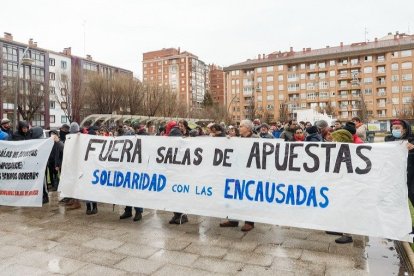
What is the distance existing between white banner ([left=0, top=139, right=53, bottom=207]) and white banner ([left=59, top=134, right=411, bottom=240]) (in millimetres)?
569

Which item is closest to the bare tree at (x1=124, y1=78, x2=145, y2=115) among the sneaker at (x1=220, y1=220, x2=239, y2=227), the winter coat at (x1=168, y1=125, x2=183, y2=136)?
the winter coat at (x1=168, y1=125, x2=183, y2=136)

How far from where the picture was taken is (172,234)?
5.71 meters

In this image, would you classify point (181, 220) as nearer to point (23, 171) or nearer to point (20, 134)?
point (23, 171)

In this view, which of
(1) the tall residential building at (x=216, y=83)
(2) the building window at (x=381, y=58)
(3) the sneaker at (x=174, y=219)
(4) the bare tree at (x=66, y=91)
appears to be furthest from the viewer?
(1) the tall residential building at (x=216, y=83)

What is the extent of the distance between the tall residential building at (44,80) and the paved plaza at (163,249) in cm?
3602

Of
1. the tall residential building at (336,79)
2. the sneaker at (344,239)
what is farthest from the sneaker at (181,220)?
the tall residential building at (336,79)

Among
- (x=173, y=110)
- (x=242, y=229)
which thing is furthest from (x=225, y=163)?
(x=173, y=110)

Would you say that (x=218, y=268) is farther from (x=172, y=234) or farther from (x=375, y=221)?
(x=375, y=221)

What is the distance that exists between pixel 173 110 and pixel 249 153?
51.3 m

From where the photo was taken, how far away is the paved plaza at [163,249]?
435cm

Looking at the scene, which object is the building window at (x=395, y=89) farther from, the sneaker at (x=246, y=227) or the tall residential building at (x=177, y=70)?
the sneaker at (x=246, y=227)

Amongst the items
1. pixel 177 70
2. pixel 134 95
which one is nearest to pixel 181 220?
pixel 134 95

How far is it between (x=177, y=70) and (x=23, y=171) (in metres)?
125

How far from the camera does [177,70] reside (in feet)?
424
